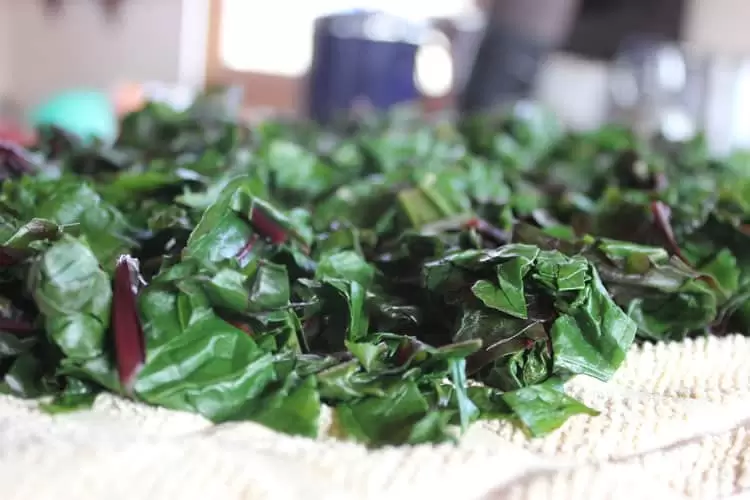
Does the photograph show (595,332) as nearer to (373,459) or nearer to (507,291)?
(507,291)

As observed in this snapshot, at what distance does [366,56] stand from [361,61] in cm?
1

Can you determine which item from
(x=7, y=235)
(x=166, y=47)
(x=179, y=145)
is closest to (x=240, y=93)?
(x=179, y=145)

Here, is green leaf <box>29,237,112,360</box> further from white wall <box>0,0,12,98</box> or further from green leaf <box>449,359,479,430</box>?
white wall <box>0,0,12,98</box>

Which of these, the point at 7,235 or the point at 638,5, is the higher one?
Result: the point at 638,5

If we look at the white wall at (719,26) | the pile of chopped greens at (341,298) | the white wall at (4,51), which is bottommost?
the white wall at (4,51)

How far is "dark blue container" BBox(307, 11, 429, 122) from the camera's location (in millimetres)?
1688

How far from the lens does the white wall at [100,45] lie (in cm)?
310

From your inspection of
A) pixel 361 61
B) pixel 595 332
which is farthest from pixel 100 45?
pixel 595 332

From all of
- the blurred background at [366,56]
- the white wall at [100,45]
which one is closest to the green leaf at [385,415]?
the blurred background at [366,56]

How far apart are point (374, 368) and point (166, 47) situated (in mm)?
2884

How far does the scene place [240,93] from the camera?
1.19 meters

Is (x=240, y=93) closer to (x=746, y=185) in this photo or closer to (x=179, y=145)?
(x=179, y=145)

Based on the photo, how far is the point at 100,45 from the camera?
323 cm

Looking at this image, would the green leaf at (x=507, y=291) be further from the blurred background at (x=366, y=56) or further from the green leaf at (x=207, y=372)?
the blurred background at (x=366, y=56)
